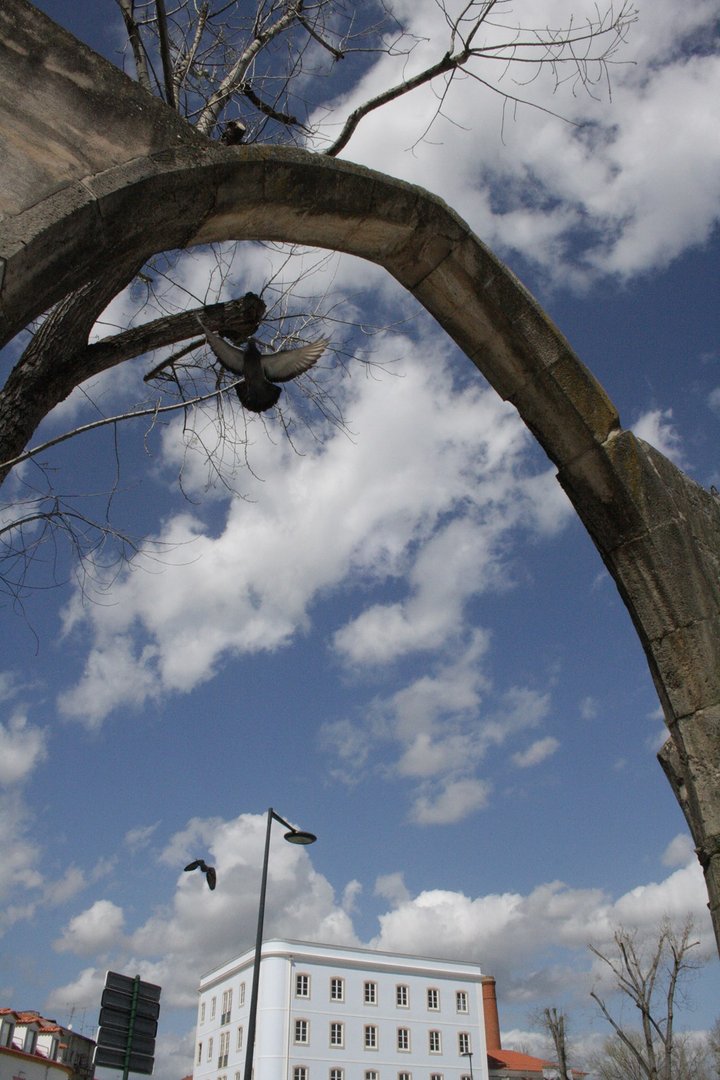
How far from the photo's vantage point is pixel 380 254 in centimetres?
368

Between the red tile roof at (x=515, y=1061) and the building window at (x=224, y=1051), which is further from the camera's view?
the red tile roof at (x=515, y=1061)

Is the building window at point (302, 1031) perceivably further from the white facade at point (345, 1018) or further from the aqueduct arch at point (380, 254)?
the aqueduct arch at point (380, 254)

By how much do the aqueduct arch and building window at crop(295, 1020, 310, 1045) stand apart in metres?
60.4

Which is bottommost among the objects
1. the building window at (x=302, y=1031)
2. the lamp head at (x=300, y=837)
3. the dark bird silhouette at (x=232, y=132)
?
the dark bird silhouette at (x=232, y=132)

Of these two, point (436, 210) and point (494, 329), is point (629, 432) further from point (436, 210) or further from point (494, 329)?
point (436, 210)

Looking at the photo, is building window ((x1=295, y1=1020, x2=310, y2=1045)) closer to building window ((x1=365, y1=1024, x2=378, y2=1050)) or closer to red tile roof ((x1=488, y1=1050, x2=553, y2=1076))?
building window ((x1=365, y1=1024, x2=378, y2=1050))

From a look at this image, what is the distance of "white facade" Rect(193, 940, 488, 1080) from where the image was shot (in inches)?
2175

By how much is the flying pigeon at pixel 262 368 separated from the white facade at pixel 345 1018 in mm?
58840

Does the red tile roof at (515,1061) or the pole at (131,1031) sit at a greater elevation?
the red tile roof at (515,1061)

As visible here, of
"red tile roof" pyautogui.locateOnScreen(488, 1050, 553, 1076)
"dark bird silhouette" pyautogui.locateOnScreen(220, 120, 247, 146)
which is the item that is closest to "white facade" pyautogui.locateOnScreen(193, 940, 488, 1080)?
"red tile roof" pyautogui.locateOnScreen(488, 1050, 553, 1076)

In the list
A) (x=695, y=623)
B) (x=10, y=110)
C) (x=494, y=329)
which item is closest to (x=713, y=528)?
(x=695, y=623)

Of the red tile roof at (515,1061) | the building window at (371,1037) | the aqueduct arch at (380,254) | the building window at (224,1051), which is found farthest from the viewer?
the red tile roof at (515,1061)

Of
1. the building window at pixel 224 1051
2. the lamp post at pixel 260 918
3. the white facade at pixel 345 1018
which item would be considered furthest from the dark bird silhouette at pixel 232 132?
the building window at pixel 224 1051

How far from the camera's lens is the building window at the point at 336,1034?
186 feet
